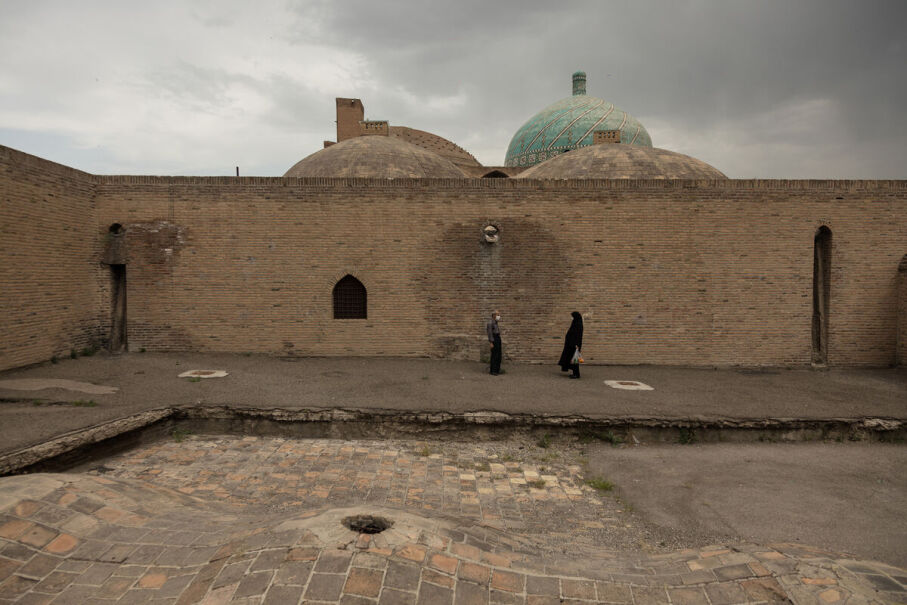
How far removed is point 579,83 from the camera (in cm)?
2414

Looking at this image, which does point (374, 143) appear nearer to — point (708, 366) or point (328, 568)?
point (708, 366)

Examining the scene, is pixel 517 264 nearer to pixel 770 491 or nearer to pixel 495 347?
pixel 495 347

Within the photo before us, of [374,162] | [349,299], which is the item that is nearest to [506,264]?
[349,299]

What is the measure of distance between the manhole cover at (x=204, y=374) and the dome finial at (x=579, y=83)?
21.1 meters

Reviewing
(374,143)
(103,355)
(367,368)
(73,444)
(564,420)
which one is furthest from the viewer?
(374,143)

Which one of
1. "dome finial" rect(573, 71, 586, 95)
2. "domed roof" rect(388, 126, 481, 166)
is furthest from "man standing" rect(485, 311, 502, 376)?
"dome finial" rect(573, 71, 586, 95)

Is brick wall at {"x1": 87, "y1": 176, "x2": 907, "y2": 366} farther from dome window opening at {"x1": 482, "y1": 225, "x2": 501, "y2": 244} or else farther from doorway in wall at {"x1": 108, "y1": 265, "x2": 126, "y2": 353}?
doorway in wall at {"x1": 108, "y1": 265, "x2": 126, "y2": 353}

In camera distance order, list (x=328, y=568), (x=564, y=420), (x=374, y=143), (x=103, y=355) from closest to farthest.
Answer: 1. (x=328, y=568)
2. (x=564, y=420)
3. (x=103, y=355)
4. (x=374, y=143)

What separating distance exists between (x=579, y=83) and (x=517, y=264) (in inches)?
682

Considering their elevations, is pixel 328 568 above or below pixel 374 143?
below

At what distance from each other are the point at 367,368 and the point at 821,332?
29.8 feet

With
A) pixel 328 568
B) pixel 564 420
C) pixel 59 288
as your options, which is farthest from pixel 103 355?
pixel 328 568

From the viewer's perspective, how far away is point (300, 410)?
682cm

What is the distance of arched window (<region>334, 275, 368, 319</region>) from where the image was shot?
10.6m
